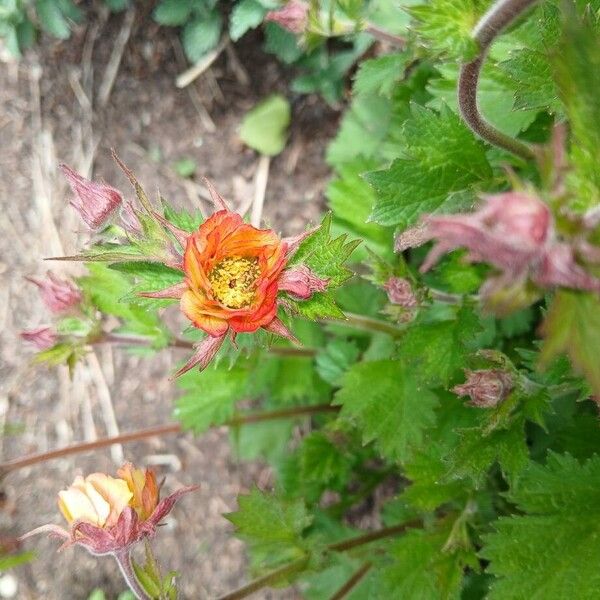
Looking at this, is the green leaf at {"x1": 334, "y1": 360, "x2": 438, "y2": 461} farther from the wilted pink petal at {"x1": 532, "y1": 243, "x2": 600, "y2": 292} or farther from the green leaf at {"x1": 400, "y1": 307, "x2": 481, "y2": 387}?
the wilted pink petal at {"x1": 532, "y1": 243, "x2": 600, "y2": 292}

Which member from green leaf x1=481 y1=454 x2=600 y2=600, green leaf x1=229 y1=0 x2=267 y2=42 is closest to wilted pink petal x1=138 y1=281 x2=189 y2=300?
green leaf x1=481 y1=454 x2=600 y2=600

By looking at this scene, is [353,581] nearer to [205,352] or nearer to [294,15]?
[205,352]

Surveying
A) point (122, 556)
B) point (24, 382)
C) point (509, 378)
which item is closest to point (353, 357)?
point (509, 378)

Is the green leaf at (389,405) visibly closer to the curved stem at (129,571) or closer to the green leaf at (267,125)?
the curved stem at (129,571)

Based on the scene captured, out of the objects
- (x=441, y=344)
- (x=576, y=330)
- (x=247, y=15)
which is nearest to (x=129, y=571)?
(x=441, y=344)

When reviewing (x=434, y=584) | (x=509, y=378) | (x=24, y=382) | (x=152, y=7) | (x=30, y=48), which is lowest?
(x=24, y=382)

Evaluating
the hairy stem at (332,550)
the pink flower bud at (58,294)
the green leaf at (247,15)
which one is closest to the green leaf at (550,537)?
the hairy stem at (332,550)

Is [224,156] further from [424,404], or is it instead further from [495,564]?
[495,564]
